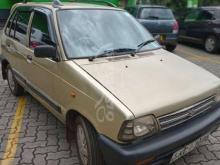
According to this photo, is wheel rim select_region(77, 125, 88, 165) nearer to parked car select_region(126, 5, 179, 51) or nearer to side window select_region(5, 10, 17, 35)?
side window select_region(5, 10, 17, 35)

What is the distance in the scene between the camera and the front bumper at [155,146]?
2.77m

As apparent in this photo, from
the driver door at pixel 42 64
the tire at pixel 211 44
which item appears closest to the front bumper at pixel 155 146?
the driver door at pixel 42 64

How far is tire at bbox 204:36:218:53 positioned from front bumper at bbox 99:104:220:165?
326 inches

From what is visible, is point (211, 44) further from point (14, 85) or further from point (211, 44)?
point (14, 85)

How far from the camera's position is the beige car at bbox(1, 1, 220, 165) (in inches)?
113

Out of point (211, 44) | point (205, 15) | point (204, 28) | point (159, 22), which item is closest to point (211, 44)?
point (211, 44)

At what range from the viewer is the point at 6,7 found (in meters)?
14.3

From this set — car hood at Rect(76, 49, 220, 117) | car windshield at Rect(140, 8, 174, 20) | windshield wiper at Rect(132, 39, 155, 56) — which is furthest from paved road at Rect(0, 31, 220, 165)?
car windshield at Rect(140, 8, 174, 20)

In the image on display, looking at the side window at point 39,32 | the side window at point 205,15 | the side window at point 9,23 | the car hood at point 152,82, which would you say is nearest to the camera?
the car hood at point 152,82

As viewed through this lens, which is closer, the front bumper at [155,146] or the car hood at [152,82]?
the front bumper at [155,146]

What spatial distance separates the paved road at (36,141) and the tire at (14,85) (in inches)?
7.2

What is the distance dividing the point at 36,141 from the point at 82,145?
1.12m

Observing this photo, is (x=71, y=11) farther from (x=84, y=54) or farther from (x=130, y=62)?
(x=130, y=62)

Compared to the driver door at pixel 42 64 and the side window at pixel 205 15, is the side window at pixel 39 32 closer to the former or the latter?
the driver door at pixel 42 64
